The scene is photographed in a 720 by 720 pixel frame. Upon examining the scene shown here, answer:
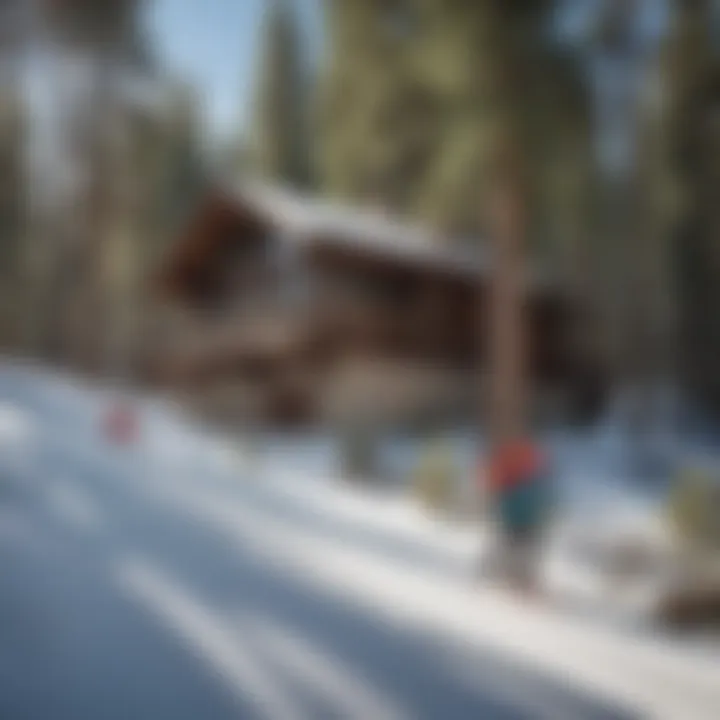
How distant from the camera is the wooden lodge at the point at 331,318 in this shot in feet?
8.49

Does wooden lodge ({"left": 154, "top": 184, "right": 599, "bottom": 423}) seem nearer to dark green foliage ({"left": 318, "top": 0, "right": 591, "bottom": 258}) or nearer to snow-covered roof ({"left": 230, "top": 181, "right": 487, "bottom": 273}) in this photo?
snow-covered roof ({"left": 230, "top": 181, "right": 487, "bottom": 273})

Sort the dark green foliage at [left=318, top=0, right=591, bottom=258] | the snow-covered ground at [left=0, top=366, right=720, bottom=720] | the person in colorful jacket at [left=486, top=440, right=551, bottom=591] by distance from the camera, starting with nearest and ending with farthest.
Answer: the snow-covered ground at [left=0, top=366, right=720, bottom=720] → the person in colorful jacket at [left=486, top=440, right=551, bottom=591] → the dark green foliage at [left=318, top=0, right=591, bottom=258]

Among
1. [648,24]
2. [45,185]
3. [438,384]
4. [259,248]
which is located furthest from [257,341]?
[648,24]

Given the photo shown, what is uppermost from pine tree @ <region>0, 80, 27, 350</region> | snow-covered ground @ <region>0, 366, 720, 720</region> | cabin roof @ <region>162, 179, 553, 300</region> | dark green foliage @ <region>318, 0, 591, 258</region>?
dark green foliage @ <region>318, 0, 591, 258</region>

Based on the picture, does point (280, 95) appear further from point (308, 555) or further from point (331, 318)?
point (308, 555)

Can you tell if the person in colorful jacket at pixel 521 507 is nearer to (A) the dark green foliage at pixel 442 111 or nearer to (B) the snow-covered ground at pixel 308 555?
(B) the snow-covered ground at pixel 308 555

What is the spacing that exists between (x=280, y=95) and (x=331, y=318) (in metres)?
0.74

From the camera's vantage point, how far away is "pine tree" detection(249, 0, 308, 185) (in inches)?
92.0

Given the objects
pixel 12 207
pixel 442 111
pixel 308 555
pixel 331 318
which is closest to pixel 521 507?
pixel 308 555

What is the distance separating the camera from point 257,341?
2.96 meters

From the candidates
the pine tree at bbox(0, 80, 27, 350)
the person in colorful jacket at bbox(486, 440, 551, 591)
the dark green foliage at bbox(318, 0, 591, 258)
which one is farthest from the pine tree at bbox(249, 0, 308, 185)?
the person in colorful jacket at bbox(486, 440, 551, 591)

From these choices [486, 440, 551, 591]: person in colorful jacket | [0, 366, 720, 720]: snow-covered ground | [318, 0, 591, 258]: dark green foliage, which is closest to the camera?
[0, 366, 720, 720]: snow-covered ground

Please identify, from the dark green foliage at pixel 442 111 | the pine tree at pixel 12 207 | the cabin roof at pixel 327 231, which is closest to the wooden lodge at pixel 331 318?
the cabin roof at pixel 327 231

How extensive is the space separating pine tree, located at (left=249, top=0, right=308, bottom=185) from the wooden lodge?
139mm
